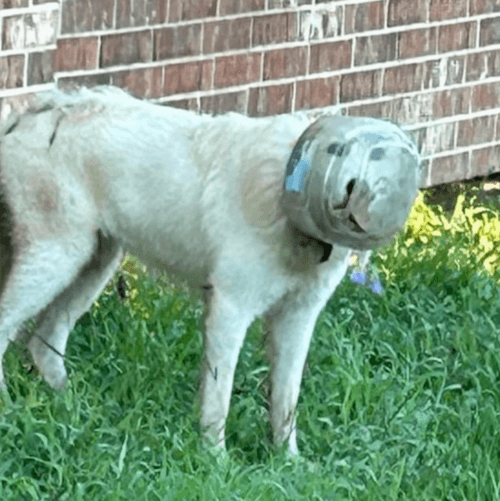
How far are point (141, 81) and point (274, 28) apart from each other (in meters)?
0.95

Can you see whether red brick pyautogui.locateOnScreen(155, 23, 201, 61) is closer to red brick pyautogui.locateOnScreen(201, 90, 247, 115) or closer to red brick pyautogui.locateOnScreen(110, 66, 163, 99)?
red brick pyautogui.locateOnScreen(110, 66, 163, 99)

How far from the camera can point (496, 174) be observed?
10.1 meters

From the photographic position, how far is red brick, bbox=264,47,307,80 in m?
8.31

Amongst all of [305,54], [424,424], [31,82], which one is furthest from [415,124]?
[424,424]

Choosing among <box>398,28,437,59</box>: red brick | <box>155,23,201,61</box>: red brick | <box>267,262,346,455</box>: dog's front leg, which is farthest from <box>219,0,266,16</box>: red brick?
<box>267,262,346,455</box>: dog's front leg

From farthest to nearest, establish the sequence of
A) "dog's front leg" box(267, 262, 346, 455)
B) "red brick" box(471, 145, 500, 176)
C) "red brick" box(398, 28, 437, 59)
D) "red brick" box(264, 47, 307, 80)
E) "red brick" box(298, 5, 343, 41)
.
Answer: "red brick" box(471, 145, 500, 176) → "red brick" box(398, 28, 437, 59) → "red brick" box(298, 5, 343, 41) → "red brick" box(264, 47, 307, 80) → "dog's front leg" box(267, 262, 346, 455)

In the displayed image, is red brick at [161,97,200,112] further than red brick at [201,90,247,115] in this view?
No

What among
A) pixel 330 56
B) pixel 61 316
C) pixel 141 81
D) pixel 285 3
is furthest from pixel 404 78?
pixel 61 316

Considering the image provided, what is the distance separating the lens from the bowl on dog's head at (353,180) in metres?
4.80

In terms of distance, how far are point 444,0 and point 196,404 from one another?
14.5 ft

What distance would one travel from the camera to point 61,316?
5.91 meters

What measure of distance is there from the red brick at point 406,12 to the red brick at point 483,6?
1.48 feet

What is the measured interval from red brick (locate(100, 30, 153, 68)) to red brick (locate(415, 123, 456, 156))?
2.13 m

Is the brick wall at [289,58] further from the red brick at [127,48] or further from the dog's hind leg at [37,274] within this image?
the dog's hind leg at [37,274]
